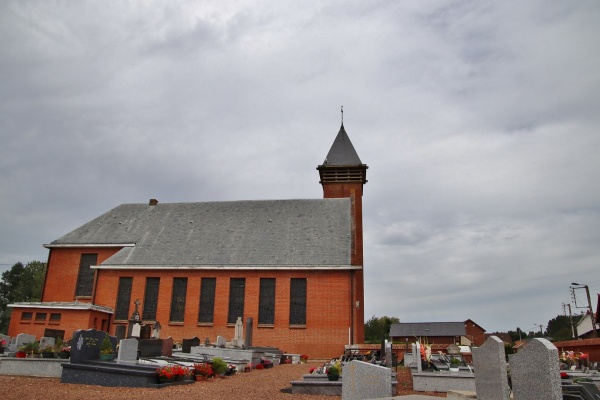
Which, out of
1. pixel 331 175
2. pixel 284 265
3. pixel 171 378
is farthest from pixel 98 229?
pixel 171 378

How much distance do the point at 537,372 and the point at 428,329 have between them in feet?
206

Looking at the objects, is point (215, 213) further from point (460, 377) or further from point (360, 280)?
point (460, 377)

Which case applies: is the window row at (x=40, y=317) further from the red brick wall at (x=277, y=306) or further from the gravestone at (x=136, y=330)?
the gravestone at (x=136, y=330)

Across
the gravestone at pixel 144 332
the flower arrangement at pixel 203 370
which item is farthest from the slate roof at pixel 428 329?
the flower arrangement at pixel 203 370

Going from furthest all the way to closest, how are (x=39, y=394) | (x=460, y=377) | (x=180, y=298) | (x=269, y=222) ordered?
(x=269, y=222), (x=180, y=298), (x=460, y=377), (x=39, y=394)

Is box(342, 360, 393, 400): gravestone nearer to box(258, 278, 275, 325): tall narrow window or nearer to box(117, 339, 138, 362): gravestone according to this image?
box(117, 339, 138, 362): gravestone

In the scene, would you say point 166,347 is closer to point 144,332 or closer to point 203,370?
point 203,370

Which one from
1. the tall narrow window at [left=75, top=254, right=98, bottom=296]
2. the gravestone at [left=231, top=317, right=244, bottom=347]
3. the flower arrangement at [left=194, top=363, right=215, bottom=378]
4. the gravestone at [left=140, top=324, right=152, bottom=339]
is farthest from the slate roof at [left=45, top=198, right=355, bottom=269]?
the flower arrangement at [left=194, top=363, right=215, bottom=378]

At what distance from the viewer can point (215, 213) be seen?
34.4m

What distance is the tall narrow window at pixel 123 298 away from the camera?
2908 centimetres

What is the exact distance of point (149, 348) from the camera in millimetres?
17422

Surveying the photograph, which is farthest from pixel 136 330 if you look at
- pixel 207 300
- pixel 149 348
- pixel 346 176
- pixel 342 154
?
pixel 342 154

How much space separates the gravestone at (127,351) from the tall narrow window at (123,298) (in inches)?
593

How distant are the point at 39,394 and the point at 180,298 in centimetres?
1856
